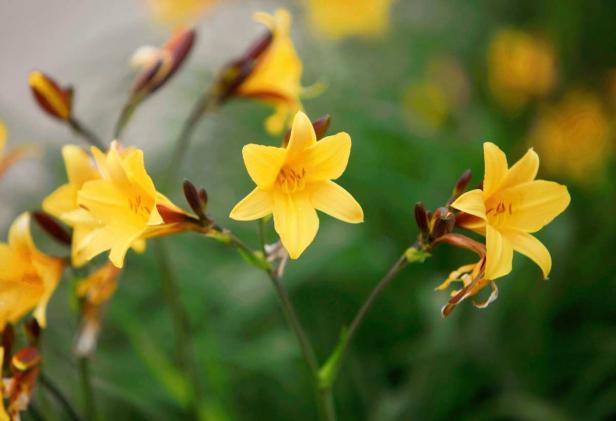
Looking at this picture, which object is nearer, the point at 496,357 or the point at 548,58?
the point at 496,357

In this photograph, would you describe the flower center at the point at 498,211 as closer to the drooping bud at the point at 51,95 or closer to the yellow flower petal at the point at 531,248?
the yellow flower petal at the point at 531,248

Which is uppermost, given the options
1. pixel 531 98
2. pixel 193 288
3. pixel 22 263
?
pixel 22 263

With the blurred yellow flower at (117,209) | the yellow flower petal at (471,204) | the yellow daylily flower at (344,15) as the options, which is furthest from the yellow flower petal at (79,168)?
the yellow daylily flower at (344,15)

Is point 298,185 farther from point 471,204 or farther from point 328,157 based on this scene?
point 471,204

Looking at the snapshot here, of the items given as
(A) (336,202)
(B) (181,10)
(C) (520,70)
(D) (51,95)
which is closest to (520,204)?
(A) (336,202)

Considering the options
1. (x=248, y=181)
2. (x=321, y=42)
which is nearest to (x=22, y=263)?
(x=248, y=181)

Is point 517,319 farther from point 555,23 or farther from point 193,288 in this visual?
point 555,23

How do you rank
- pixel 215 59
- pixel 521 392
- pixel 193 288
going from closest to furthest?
pixel 521 392 < pixel 193 288 < pixel 215 59
